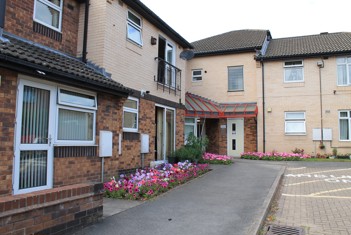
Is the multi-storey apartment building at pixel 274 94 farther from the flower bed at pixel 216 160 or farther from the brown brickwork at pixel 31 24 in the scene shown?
the brown brickwork at pixel 31 24

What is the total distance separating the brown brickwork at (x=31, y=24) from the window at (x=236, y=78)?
1278 centimetres

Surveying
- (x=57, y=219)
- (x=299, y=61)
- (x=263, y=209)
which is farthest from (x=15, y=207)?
(x=299, y=61)

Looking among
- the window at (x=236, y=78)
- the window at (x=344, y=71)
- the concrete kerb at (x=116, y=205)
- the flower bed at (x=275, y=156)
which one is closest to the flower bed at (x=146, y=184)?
the concrete kerb at (x=116, y=205)

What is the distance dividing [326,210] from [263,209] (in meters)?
1.59

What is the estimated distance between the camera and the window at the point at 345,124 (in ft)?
59.9

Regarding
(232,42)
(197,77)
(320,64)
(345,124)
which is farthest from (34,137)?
(232,42)

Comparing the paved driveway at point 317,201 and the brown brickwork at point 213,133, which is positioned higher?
the brown brickwork at point 213,133

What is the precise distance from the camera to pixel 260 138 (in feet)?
64.4

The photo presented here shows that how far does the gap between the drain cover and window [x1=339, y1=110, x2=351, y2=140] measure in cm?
1450

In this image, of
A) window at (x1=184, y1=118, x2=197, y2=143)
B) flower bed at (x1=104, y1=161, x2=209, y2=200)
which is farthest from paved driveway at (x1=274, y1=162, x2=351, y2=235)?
window at (x1=184, y1=118, x2=197, y2=143)

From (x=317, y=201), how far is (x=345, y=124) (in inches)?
470

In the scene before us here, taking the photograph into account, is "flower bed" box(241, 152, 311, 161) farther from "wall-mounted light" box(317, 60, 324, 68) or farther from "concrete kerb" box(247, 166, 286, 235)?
"concrete kerb" box(247, 166, 286, 235)

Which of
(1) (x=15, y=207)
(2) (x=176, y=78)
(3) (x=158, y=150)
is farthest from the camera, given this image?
(2) (x=176, y=78)

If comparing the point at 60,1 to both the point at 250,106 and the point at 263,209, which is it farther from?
the point at 250,106
